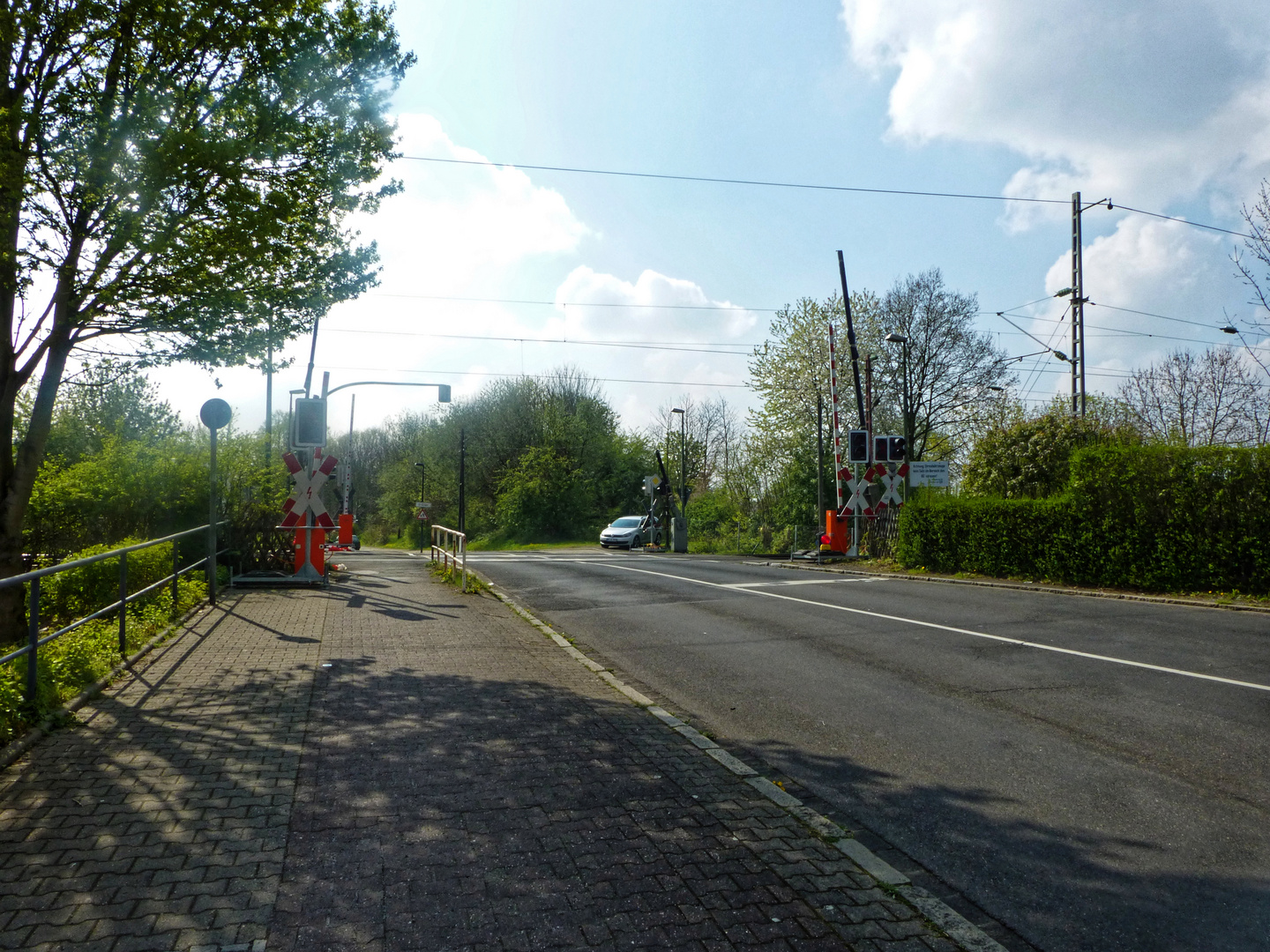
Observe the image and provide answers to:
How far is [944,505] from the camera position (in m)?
19.7

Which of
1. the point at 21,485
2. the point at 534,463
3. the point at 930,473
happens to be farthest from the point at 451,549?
the point at 534,463

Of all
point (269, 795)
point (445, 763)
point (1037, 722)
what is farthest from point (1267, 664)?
point (269, 795)

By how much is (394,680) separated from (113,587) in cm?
467

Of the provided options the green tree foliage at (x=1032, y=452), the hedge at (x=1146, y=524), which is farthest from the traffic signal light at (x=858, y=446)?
the hedge at (x=1146, y=524)

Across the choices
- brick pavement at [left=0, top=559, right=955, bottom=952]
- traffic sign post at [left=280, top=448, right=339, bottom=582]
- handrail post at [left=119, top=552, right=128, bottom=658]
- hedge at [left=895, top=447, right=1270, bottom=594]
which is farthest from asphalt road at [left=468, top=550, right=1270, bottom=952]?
traffic sign post at [left=280, top=448, right=339, bottom=582]

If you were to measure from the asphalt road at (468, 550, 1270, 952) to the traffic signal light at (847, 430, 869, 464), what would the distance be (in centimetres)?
1066

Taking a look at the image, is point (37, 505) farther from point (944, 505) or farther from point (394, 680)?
point (944, 505)

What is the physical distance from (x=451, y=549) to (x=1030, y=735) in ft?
47.6

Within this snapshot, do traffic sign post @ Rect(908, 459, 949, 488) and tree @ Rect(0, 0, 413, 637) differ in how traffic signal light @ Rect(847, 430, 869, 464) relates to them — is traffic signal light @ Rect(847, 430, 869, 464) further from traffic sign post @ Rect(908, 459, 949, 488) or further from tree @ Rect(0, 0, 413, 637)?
tree @ Rect(0, 0, 413, 637)

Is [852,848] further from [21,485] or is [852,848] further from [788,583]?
[788,583]

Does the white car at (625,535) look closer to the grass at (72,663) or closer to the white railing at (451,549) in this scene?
the white railing at (451,549)

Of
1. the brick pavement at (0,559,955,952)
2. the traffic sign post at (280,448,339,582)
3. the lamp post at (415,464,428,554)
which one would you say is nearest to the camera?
the brick pavement at (0,559,955,952)

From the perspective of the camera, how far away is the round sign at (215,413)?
39.6ft

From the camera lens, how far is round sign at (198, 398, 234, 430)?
1206 cm
